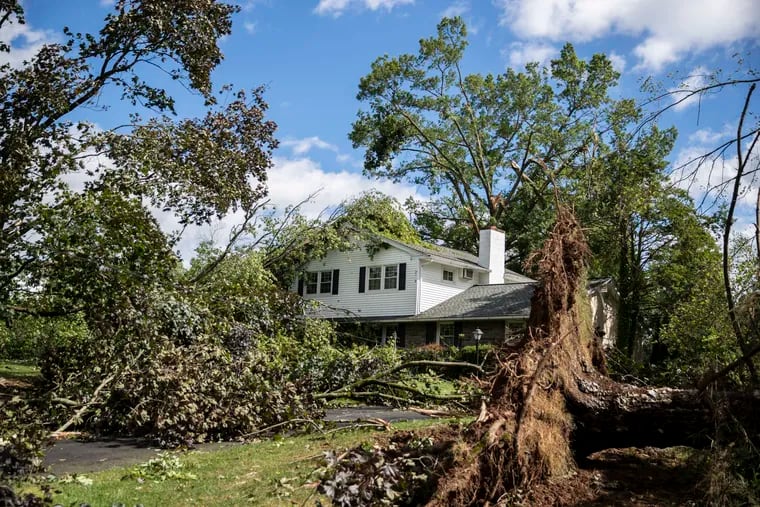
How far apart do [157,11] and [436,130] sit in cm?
2329

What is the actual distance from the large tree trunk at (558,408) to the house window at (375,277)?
19.9 m

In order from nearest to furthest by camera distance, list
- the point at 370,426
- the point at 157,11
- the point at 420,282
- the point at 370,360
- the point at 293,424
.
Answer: the point at 370,426, the point at 293,424, the point at 370,360, the point at 157,11, the point at 420,282

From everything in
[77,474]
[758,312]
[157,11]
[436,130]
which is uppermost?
[436,130]

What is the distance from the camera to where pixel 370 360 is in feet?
37.7

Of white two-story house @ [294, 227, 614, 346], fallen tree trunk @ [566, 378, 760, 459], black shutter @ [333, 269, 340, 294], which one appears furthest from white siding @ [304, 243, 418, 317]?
fallen tree trunk @ [566, 378, 760, 459]

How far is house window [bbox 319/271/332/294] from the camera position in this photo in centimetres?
2702

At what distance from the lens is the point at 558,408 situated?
498 centimetres

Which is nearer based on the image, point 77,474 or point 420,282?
point 77,474

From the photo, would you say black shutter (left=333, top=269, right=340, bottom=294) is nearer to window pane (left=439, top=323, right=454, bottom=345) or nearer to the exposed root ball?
window pane (left=439, top=323, right=454, bottom=345)

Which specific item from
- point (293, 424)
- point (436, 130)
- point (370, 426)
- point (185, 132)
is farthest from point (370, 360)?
point (436, 130)

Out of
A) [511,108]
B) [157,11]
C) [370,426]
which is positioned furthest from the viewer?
[511,108]

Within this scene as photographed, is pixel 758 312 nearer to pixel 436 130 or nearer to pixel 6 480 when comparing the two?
pixel 6 480

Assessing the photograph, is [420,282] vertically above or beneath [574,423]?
above

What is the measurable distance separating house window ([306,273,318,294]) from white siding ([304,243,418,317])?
0.23m
